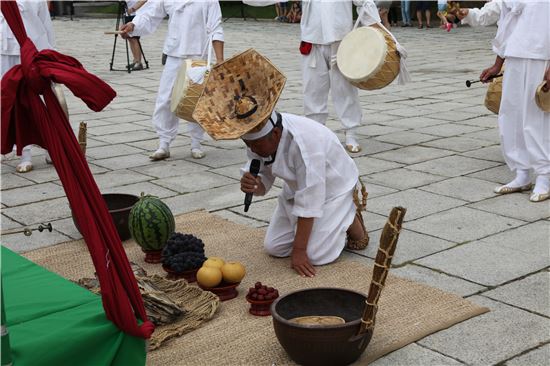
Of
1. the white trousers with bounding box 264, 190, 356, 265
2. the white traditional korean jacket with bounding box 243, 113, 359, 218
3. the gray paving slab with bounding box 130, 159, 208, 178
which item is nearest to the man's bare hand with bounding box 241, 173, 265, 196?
the white traditional korean jacket with bounding box 243, 113, 359, 218

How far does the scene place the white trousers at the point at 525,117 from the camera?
5.20 meters

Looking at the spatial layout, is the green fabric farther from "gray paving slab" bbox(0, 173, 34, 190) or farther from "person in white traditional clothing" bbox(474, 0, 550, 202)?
"person in white traditional clothing" bbox(474, 0, 550, 202)

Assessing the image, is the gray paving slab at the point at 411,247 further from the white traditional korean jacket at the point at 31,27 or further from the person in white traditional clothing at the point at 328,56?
the white traditional korean jacket at the point at 31,27

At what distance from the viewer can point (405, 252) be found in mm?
4367

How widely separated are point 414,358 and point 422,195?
2458 mm

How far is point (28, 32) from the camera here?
6.16 m

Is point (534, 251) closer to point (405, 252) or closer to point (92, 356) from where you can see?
point (405, 252)

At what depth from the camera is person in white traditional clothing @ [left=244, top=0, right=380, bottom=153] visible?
663 centimetres

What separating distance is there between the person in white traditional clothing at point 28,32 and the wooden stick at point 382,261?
13.0ft

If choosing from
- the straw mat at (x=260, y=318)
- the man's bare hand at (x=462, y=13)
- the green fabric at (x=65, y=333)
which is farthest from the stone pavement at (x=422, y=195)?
the man's bare hand at (x=462, y=13)

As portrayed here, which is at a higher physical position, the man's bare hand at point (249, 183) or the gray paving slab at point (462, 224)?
the man's bare hand at point (249, 183)

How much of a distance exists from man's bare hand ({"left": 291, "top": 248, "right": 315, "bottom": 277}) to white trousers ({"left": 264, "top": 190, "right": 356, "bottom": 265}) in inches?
3.7

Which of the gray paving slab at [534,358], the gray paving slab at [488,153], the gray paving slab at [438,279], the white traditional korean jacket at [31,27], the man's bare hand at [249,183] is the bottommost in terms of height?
the gray paving slab at [488,153]

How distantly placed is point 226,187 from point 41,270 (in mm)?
2439
